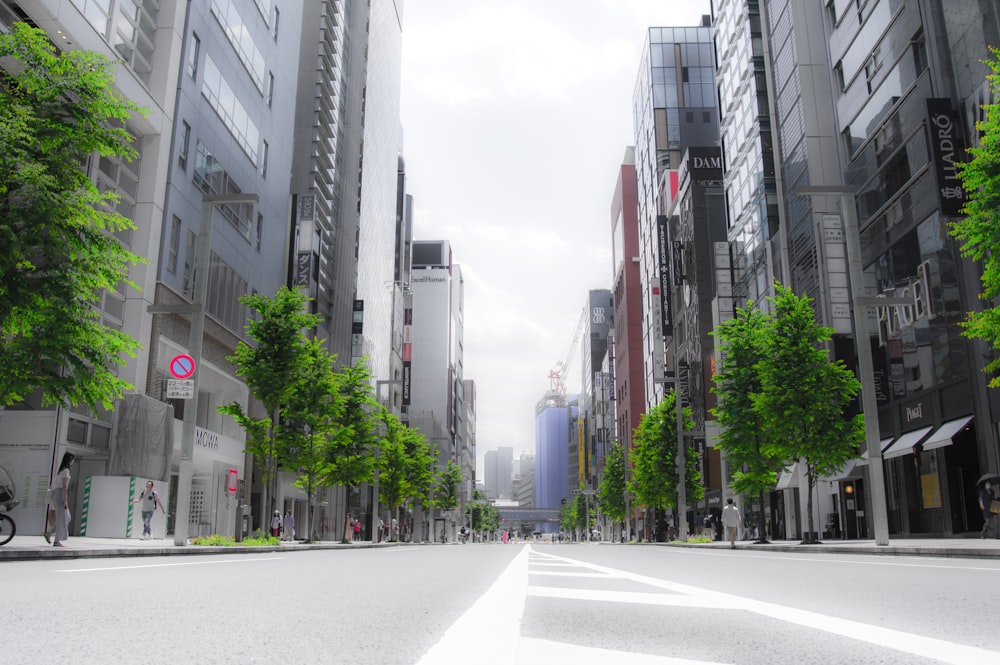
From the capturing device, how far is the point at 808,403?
86.3 ft

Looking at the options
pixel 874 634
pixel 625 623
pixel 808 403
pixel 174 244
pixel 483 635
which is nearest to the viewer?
pixel 483 635

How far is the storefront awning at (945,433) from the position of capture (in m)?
23.9

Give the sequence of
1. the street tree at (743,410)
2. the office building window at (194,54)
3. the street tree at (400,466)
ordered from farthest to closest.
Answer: the street tree at (400,466) → the street tree at (743,410) → the office building window at (194,54)

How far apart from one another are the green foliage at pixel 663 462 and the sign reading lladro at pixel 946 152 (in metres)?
26.2

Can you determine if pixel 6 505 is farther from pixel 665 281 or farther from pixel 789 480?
pixel 665 281

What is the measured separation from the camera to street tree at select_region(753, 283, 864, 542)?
2622 centimetres

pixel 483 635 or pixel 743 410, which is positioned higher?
pixel 743 410

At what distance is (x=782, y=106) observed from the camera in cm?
4081

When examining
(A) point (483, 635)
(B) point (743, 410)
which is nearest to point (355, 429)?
(B) point (743, 410)

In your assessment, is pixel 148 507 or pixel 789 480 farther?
pixel 789 480

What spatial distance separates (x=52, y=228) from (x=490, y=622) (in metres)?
12.2

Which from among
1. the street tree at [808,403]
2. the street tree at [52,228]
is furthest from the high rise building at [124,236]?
the street tree at [808,403]

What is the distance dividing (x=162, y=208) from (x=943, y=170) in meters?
24.5

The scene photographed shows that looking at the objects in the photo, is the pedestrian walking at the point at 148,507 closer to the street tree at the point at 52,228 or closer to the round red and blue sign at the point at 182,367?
the round red and blue sign at the point at 182,367
